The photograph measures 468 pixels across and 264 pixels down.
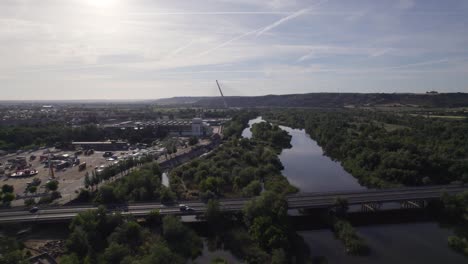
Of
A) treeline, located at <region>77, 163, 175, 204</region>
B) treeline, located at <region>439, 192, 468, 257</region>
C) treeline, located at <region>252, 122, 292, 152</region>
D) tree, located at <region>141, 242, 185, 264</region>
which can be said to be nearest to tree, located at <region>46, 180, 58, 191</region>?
treeline, located at <region>77, 163, 175, 204</region>

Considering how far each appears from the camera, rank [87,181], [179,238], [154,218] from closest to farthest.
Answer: [179,238]
[154,218]
[87,181]

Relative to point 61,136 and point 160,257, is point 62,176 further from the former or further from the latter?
point 61,136

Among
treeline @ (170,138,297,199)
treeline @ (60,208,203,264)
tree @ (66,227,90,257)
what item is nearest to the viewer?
treeline @ (60,208,203,264)

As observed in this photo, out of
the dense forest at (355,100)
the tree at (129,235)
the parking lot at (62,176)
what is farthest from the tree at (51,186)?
the dense forest at (355,100)

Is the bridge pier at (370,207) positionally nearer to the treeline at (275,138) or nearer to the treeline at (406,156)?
the treeline at (406,156)

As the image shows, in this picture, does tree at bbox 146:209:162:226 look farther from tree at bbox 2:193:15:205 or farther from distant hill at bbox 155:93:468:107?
distant hill at bbox 155:93:468:107

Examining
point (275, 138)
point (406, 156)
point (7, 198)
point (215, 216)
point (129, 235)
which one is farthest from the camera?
point (275, 138)

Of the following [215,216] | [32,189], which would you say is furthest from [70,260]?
[32,189]
